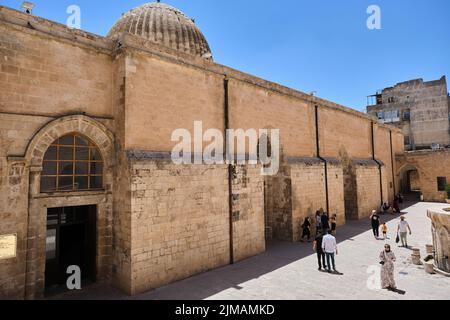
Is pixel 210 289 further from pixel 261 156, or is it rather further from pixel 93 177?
pixel 261 156

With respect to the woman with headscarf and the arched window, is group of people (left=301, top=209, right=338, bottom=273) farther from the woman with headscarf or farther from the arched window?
the arched window

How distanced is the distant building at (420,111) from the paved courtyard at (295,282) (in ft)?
80.2

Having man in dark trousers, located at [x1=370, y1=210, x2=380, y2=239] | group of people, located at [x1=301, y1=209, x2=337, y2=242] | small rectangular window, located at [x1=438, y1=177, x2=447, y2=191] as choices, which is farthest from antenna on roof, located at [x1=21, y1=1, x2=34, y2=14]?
small rectangular window, located at [x1=438, y1=177, x2=447, y2=191]

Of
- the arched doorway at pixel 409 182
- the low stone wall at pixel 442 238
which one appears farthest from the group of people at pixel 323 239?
the arched doorway at pixel 409 182

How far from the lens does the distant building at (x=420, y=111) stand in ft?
94.6

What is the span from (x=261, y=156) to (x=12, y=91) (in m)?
8.54

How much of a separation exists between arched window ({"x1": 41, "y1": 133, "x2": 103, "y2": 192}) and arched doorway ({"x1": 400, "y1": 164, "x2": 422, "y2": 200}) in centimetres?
2574

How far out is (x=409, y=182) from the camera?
29.2 m

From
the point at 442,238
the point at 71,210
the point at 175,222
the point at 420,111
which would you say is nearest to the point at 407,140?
the point at 420,111

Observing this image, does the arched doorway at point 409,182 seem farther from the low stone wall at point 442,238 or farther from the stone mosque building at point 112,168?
the stone mosque building at point 112,168

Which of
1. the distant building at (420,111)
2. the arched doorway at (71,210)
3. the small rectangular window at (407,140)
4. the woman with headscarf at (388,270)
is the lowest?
the woman with headscarf at (388,270)

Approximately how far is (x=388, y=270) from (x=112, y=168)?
282 inches

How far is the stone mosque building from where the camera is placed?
598cm
